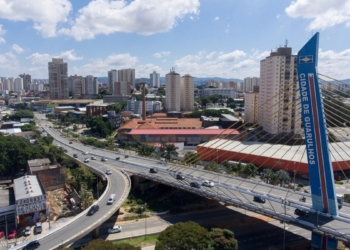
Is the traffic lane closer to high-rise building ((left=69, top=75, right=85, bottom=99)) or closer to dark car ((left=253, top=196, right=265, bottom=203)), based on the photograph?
dark car ((left=253, top=196, right=265, bottom=203))

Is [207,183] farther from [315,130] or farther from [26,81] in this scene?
[26,81]

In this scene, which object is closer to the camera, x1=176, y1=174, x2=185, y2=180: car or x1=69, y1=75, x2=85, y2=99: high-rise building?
x1=176, y1=174, x2=185, y2=180: car

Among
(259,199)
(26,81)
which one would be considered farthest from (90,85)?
(259,199)

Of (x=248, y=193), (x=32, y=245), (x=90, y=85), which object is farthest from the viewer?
(x=90, y=85)

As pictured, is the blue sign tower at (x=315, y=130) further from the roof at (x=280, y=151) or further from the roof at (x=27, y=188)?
the roof at (x=27, y=188)

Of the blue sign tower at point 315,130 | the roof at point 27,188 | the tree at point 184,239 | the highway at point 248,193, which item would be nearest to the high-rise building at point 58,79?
the highway at point 248,193

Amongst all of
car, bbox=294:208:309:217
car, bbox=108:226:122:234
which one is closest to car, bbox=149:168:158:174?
car, bbox=108:226:122:234

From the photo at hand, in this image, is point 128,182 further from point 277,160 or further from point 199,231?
point 277,160
